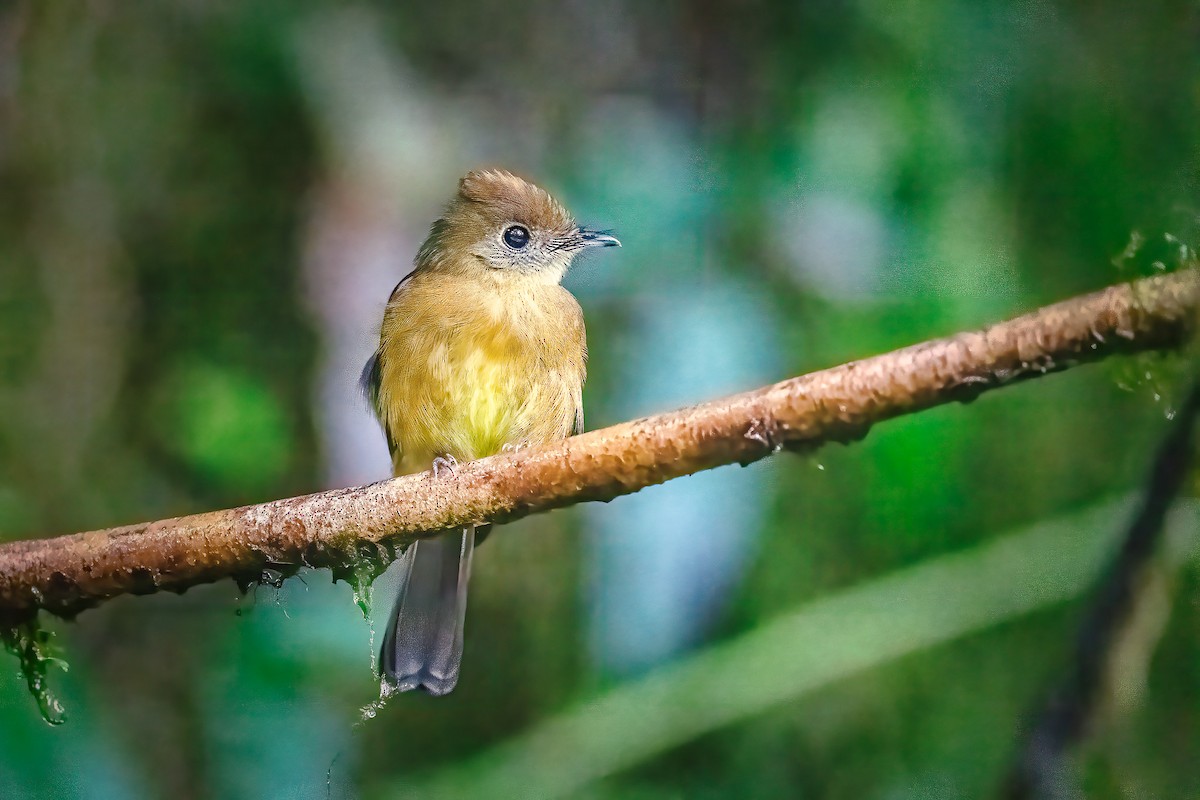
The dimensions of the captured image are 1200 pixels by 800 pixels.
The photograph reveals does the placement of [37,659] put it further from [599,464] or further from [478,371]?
[599,464]

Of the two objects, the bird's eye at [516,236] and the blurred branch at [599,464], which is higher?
the bird's eye at [516,236]

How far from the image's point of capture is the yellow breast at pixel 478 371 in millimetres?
1576

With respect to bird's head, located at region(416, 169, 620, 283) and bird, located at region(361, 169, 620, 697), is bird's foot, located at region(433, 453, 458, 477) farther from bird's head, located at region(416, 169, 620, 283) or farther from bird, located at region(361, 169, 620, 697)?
bird's head, located at region(416, 169, 620, 283)

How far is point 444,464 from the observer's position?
1514 millimetres

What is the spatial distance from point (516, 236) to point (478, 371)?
0.25 m

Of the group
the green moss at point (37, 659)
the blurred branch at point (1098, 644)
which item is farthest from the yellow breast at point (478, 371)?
the blurred branch at point (1098, 644)

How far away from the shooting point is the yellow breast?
158 cm

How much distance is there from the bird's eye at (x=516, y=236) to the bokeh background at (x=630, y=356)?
10 centimetres

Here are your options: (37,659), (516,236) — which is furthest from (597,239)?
(37,659)

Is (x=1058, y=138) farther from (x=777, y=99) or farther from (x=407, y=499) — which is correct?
(x=407, y=499)

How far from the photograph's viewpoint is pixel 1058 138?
1603 mm

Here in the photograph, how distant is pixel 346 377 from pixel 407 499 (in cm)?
41

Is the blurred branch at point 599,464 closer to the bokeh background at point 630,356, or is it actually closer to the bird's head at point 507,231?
the bokeh background at point 630,356

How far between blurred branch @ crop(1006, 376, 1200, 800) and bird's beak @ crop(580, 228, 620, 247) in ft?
2.95
